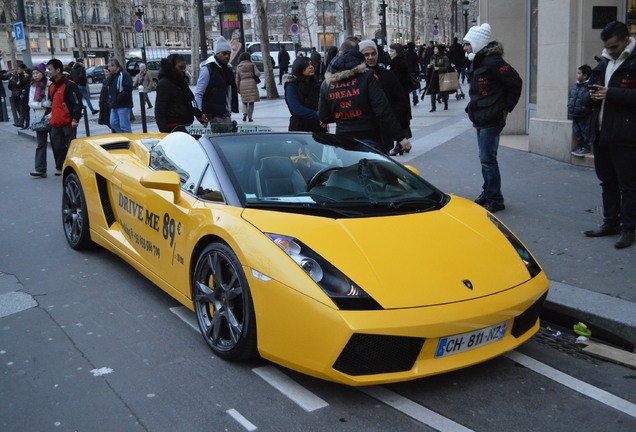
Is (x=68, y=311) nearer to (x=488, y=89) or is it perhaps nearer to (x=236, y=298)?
(x=236, y=298)

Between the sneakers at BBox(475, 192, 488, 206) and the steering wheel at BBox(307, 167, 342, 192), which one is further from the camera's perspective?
the sneakers at BBox(475, 192, 488, 206)

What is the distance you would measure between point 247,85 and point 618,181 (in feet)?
45.4

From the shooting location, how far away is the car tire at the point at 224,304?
3.78m

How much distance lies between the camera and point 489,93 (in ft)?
23.7

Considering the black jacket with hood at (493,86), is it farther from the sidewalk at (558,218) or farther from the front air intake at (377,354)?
the front air intake at (377,354)

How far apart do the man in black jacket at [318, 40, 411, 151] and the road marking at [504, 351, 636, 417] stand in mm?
3146

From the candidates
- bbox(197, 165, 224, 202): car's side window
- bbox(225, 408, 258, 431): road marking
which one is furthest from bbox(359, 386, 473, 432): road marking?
bbox(197, 165, 224, 202): car's side window

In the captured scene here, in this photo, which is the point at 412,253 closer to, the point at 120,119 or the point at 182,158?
the point at 182,158

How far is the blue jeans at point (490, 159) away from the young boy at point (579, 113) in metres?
2.64

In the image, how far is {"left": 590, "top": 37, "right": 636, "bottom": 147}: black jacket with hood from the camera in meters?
5.63

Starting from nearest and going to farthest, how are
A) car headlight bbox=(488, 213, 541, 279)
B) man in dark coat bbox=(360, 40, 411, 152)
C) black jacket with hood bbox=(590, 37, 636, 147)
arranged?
car headlight bbox=(488, 213, 541, 279) < black jacket with hood bbox=(590, 37, 636, 147) < man in dark coat bbox=(360, 40, 411, 152)

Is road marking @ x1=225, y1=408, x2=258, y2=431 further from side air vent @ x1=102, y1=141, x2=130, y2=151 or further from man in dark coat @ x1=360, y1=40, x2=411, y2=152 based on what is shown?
man in dark coat @ x1=360, y1=40, x2=411, y2=152

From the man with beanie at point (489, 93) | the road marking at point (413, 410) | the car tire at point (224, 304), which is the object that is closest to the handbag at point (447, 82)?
the man with beanie at point (489, 93)

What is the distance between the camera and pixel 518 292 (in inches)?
147
